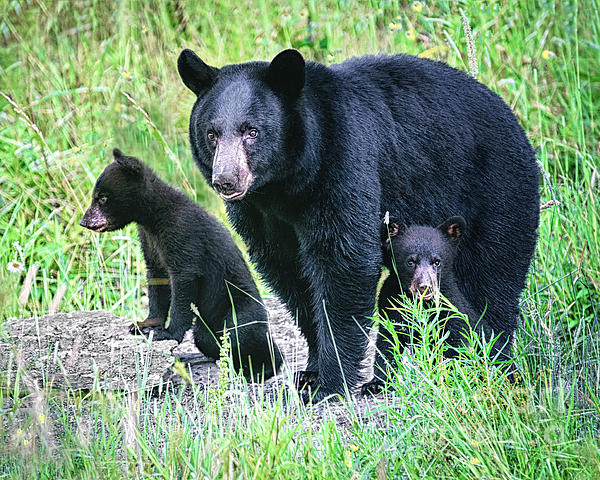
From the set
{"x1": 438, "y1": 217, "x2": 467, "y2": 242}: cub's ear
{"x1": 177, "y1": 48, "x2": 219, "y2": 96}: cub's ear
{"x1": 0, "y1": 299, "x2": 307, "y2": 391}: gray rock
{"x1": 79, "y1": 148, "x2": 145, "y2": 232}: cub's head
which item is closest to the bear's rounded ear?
{"x1": 177, "y1": 48, "x2": 219, "y2": 96}: cub's ear

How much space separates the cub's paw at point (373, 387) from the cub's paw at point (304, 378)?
317 mm

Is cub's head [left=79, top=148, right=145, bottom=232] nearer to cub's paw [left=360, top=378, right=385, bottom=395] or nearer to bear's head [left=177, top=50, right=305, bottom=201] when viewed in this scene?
bear's head [left=177, top=50, right=305, bottom=201]

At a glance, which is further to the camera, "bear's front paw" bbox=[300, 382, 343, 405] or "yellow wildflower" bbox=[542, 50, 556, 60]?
"yellow wildflower" bbox=[542, 50, 556, 60]

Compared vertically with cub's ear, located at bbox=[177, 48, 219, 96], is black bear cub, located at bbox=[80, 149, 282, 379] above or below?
below

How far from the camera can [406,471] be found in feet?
10.5

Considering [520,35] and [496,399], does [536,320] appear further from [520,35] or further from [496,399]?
[520,35]

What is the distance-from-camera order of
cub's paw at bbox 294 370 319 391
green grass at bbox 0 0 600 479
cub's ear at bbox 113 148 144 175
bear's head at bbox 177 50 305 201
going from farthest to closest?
cub's ear at bbox 113 148 144 175, cub's paw at bbox 294 370 319 391, bear's head at bbox 177 50 305 201, green grass at bbox 0 0 600 479

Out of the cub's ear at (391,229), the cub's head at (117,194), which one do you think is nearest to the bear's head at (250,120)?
the cub's ear at (391,229)

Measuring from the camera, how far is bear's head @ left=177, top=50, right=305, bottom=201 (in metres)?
4.21

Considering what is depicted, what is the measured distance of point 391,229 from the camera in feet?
15.1

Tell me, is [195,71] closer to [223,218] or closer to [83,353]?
[83,353]

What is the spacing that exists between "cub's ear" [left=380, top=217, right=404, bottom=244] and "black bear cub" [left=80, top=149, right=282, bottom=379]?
101 centimetres

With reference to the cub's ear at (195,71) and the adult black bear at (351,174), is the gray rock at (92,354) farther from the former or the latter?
the cub's ear at (195,71)

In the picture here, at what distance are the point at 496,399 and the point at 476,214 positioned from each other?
5.25 feet
